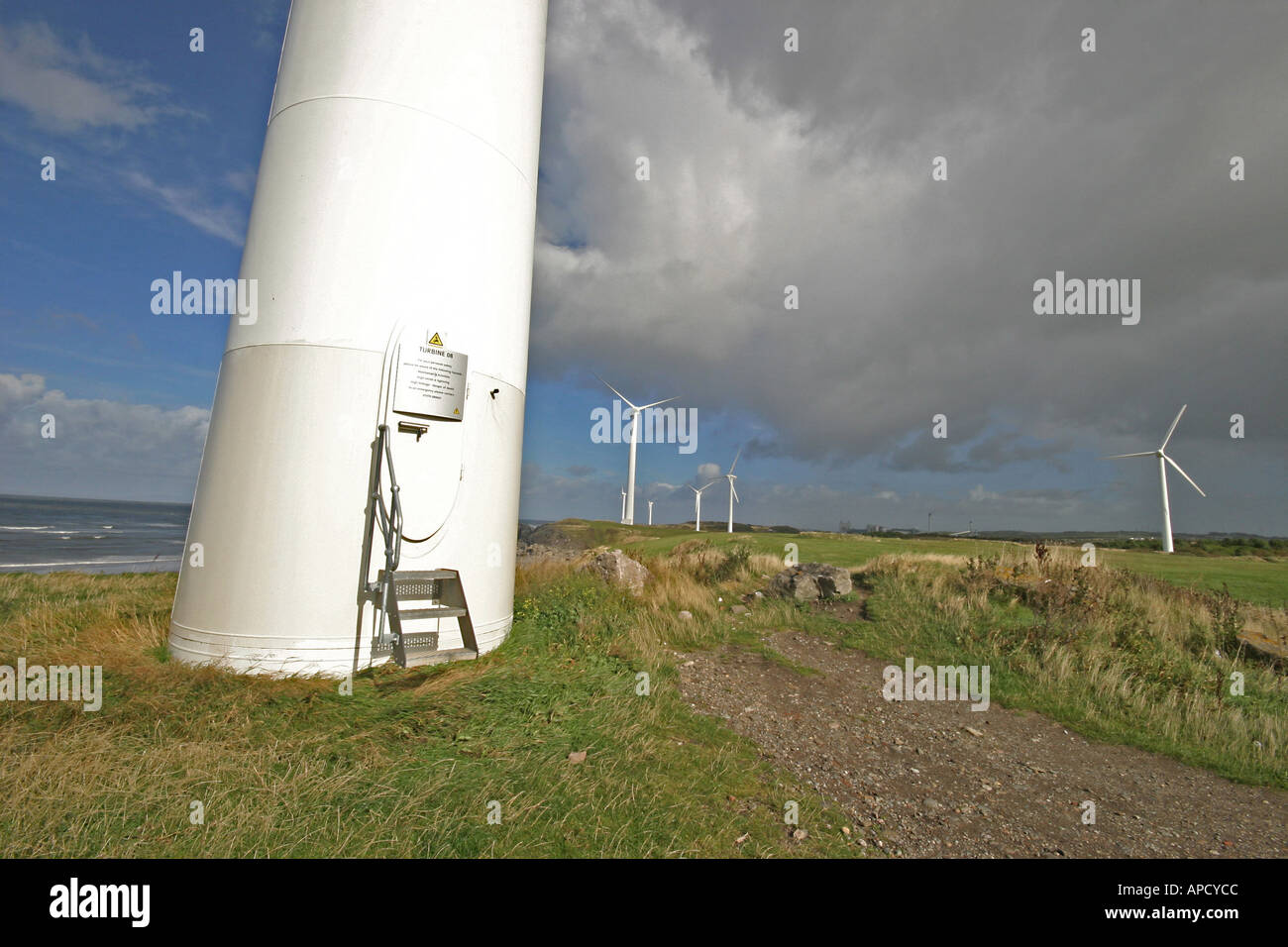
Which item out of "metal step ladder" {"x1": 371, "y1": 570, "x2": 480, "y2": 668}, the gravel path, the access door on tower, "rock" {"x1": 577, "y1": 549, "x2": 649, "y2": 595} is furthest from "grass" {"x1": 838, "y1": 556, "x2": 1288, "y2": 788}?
the access door on tower

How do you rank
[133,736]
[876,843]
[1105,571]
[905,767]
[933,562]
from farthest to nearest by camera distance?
1. [933,562]
2. [1105,571]
3. [905,767]
4. [133,736]
5. [876,843]

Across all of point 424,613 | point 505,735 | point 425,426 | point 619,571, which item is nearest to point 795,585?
point 619,571

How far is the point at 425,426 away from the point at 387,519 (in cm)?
113

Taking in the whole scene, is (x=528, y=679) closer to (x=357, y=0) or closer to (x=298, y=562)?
(x=298, y=562)

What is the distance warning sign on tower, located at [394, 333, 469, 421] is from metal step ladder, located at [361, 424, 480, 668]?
42cm

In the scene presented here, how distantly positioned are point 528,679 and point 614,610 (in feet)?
11.9

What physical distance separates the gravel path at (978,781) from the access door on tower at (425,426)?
368 centimetres

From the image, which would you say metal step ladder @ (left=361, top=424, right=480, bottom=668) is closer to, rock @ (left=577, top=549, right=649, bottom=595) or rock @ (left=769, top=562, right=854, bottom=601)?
rock @ (left=577, top=549, right=649, bottom=595)

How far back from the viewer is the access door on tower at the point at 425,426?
659 cm

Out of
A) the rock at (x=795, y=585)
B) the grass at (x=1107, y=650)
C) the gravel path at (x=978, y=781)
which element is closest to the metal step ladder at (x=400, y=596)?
the gravel path at (x=978, y=781)

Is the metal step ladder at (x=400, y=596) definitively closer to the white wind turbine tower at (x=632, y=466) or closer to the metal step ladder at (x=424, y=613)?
the metal step ladder at (x=424, y=613)

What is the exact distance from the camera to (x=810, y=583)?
1394 cm

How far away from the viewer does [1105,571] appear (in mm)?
14578
